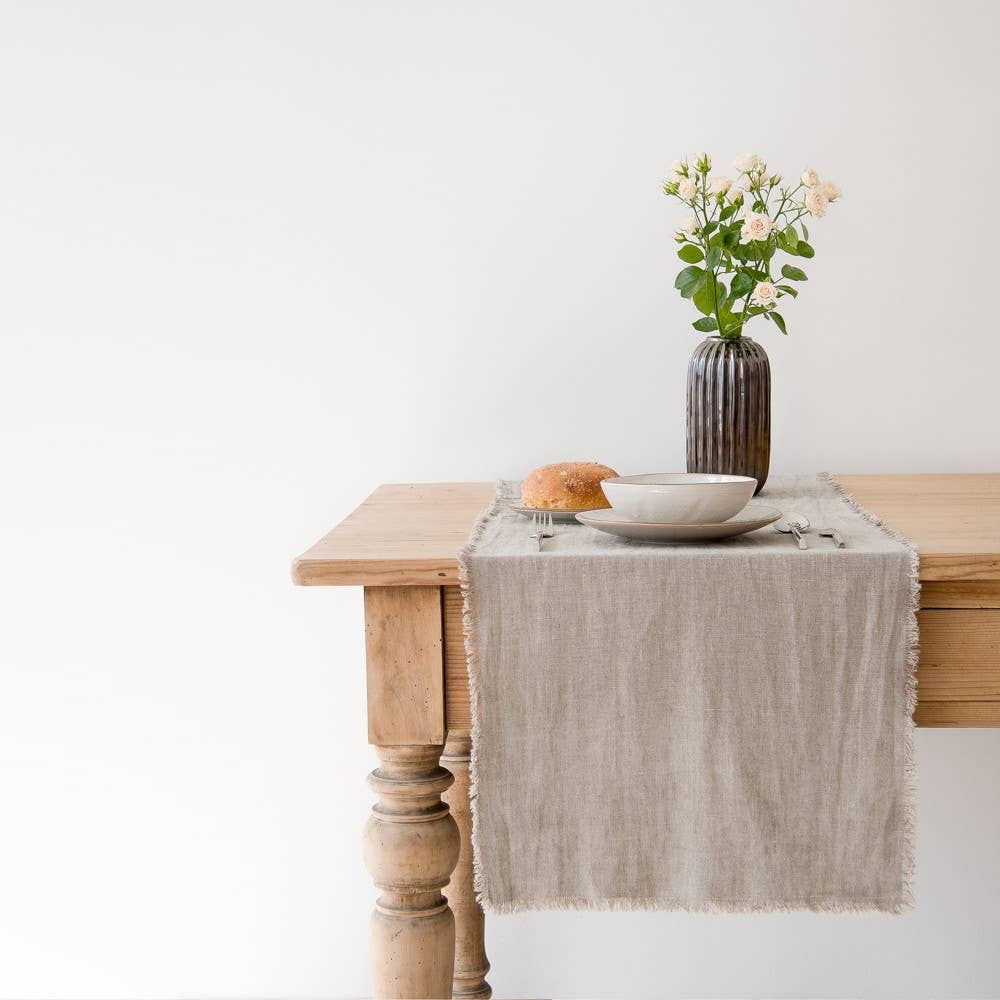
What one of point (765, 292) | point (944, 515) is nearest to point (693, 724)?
point (944, 515)

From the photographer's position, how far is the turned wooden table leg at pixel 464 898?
1.42 m

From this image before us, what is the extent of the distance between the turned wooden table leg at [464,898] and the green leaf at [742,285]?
1.93 ft

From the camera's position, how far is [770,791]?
1.03 m

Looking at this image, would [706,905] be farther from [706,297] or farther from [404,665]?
[706,297]

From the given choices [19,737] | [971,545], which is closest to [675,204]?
[971,545]

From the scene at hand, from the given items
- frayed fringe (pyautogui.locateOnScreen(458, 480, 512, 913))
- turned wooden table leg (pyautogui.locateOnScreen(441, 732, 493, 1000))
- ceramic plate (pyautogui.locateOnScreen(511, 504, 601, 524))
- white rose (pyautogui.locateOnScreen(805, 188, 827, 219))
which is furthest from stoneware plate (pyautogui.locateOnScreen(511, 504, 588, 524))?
white rose (pyautogui.locateOnScreen(805, 188, 827, 219))

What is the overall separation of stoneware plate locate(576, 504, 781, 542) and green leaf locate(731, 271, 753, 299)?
1.11ft

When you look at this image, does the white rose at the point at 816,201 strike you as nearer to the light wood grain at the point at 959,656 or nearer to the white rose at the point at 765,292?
the white rose at the point at 765,292

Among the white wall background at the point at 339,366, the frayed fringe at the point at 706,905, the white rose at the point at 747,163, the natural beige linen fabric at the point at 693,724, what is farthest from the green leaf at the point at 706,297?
the frayed fringe at the point at 706,905

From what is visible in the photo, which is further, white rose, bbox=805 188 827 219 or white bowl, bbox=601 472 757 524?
white rose, bbox=805 188 827 219

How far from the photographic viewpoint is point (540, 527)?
3.77 ft

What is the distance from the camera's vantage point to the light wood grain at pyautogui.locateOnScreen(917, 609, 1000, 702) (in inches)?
40.5

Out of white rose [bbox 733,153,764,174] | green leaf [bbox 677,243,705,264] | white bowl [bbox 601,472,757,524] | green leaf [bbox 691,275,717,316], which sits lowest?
white bowl [bbox 601,472,757,524]

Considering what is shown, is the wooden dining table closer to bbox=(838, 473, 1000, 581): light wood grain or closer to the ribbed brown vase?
bbox=(838, 473, 1000, 581): light wood grain
